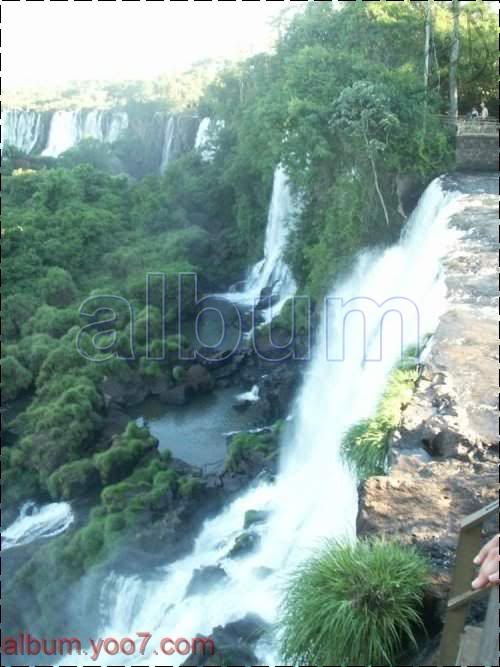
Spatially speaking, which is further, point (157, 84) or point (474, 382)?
point (157, 84)

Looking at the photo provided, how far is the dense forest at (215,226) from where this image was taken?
10.3 m

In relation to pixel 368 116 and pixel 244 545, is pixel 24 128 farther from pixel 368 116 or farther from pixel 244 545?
pixel 244 545

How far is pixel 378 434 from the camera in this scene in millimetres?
5133

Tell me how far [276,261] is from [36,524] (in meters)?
8.21

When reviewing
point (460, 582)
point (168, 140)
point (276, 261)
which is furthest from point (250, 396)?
point (168, 140)

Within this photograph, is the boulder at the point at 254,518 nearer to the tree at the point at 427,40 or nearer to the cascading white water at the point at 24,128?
the tree at the point at 427,40

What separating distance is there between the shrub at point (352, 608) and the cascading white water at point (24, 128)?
84.9 feet

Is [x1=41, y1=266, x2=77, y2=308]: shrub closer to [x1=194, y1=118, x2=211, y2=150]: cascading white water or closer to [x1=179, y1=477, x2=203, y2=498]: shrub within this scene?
[x1=194, y1=118, x2=211, y2=150]: cascading white water

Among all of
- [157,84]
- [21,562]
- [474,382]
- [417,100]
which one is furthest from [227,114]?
[474,382]

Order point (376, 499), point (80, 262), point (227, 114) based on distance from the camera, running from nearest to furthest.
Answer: point (376, 499)
point (80, 262)
point (227, 114)

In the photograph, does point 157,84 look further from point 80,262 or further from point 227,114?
point 80,262

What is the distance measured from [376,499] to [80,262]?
15539mm

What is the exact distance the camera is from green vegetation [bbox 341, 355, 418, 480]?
505cm

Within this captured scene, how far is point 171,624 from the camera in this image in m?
7.30
